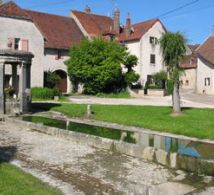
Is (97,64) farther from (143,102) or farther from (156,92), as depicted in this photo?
(143,102)

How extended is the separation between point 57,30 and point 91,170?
37217 mm

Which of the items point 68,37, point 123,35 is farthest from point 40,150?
point 123,35

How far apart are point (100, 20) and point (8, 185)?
1806 inches

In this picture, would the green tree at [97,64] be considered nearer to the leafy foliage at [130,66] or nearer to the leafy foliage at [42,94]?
the leafy foliage at [130,66]

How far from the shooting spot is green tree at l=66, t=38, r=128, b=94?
3838cm

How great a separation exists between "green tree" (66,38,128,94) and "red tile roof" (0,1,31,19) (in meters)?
6.49

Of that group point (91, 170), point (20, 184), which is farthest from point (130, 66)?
point (20, 184)

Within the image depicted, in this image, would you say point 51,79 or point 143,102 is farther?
point 51,79

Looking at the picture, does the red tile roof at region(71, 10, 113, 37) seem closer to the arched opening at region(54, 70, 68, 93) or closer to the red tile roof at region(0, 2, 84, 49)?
the red tile roof at region(0, 2, 84, 49)

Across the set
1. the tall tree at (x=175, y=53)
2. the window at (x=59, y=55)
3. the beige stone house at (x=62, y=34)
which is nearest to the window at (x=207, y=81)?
the beige stone house at (x=62, y=34)

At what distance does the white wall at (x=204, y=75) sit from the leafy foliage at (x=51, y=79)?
19.5m

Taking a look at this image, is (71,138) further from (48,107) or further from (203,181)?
(48,107)

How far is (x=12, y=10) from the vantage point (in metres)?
36.3

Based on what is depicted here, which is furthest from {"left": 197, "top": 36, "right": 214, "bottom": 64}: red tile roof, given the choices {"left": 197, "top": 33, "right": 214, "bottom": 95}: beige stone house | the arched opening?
the arched opening
